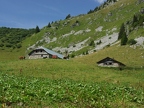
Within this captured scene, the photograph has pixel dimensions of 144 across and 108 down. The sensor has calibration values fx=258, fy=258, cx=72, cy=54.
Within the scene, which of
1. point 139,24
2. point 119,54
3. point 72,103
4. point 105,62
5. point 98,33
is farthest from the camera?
point 98,33

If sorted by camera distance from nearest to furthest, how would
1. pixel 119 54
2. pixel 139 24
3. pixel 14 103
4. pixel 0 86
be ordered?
1. pixel 14 103
2. pixel 0 86
3. pixel 119 54
4. pixel 139 24

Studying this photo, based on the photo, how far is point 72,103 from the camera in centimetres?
1521

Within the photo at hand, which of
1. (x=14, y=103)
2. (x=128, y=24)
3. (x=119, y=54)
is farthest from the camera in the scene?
(x=128, y=24)

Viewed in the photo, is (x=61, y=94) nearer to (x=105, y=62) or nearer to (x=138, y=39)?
(x=105, y=62)

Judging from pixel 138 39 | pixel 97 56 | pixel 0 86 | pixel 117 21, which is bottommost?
pixel 0 86

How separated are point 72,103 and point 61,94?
1624mm

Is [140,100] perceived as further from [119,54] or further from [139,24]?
[139,24]

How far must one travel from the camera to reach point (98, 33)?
632ft

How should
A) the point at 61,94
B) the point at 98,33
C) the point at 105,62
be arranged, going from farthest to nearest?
1. the point at 98,33
2. the point at 105,62
3. the point at 61,94

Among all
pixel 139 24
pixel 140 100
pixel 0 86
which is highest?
pixel 139 24

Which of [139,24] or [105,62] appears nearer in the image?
[105,62]

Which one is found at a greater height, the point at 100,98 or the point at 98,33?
the point at 98,33

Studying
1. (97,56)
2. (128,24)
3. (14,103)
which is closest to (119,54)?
(97,56)

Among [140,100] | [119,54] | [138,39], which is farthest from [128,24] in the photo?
[140,100]
